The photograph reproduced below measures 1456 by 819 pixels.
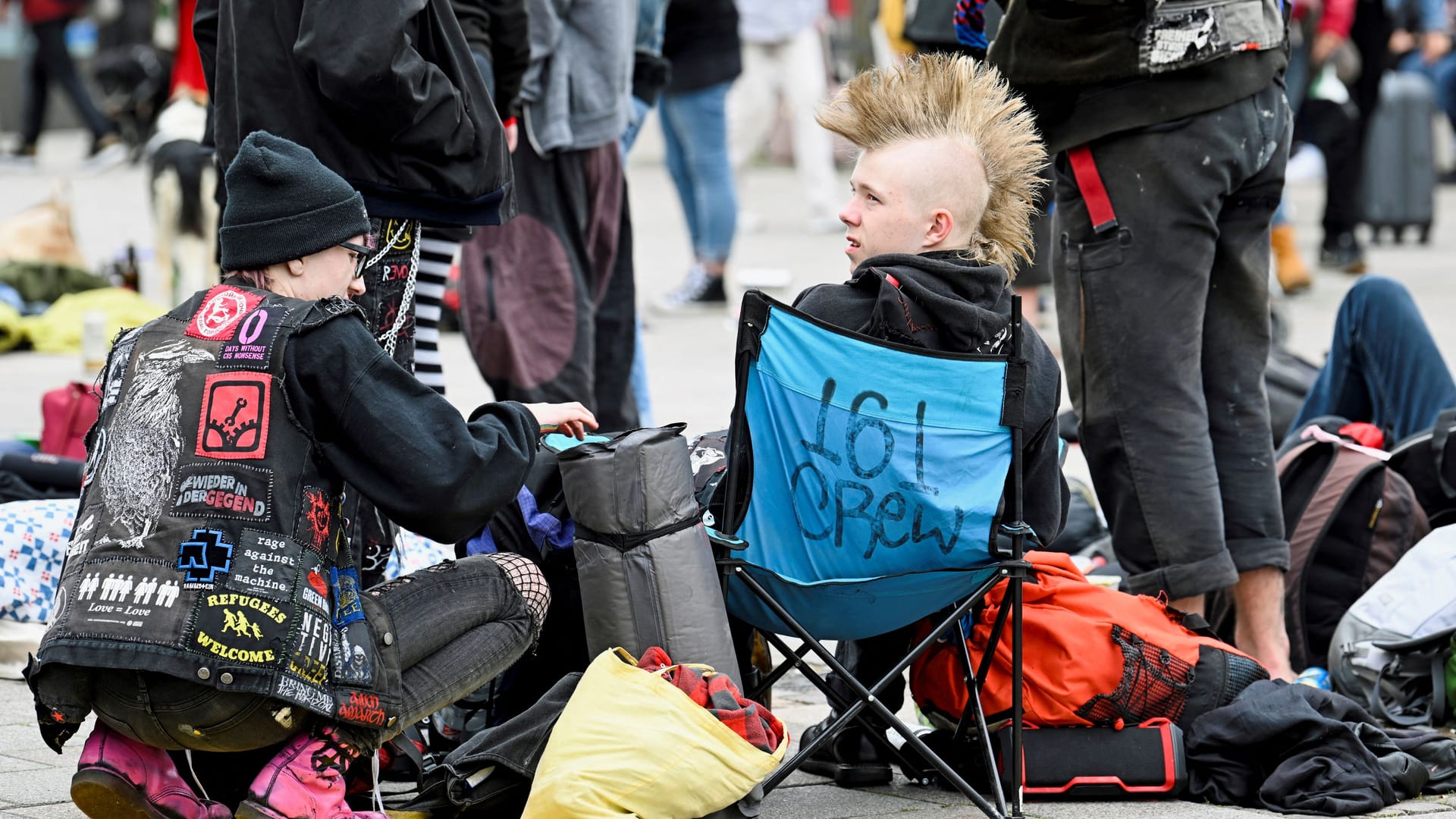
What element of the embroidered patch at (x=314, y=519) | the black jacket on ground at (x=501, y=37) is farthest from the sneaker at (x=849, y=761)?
the black jacket on ground at (x=501, y=37)

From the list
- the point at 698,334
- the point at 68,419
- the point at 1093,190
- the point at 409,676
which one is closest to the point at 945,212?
the point at 1093,190

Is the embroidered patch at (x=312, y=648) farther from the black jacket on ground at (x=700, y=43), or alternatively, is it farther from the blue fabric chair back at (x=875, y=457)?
the black jacket on ground at (x=700, y=43)

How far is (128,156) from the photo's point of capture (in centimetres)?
1706

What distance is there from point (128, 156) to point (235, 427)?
15.1m

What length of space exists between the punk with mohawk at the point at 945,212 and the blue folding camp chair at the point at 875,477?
14 cm

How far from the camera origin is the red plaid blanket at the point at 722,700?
3020mm

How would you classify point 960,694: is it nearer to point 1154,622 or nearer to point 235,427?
point 1154,622

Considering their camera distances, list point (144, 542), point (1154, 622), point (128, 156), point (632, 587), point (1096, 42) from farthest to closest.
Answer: point (128, 156) → point (1096, 42) → point (1154, 622) → point (632, 587) → point (144, 542)

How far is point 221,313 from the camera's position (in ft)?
9.47

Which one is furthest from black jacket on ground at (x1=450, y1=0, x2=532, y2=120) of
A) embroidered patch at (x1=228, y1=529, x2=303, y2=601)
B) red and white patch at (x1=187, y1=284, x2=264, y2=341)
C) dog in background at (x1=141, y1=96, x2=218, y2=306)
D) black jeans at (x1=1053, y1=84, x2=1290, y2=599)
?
dog in background at (x1=141, y1=96, x2=218, y2=306)

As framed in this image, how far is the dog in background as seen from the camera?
7945 millimetres

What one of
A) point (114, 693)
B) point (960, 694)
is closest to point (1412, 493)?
point (960, 694)

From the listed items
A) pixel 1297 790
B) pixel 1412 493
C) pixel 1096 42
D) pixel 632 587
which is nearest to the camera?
pixel 632 587

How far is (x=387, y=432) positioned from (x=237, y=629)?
0.36 metres
